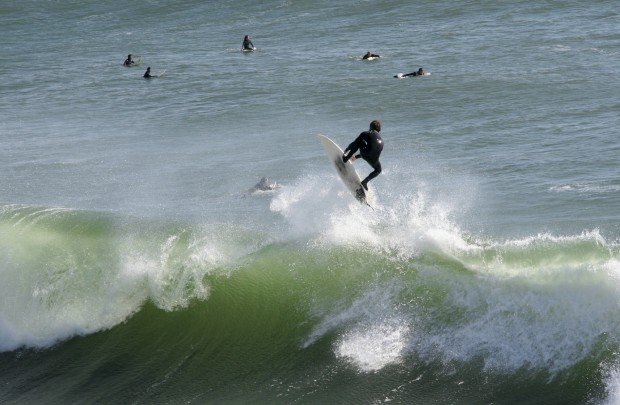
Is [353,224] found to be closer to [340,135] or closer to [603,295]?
[603,295]

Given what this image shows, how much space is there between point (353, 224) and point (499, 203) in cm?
538

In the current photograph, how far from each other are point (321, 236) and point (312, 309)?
76.6 inches

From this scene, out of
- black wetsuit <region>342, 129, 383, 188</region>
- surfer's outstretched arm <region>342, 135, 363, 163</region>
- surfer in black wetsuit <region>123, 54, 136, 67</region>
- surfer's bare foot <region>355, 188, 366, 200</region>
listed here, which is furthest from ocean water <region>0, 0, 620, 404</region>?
surfer in black wetsuit <region>123, 54, 136, 67</region>

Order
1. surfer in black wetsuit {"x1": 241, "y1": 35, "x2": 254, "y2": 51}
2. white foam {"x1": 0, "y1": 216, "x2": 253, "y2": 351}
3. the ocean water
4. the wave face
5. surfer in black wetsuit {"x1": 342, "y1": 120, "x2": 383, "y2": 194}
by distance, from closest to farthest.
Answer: the wave face → the ocean water → white foam {"x1": 0, "y1": 216, "x2": 253, "y2": 351} → surfer in black wetsuit {"x1": 342, "y1": 120, "x2": 383, "y2": 194} → surfer in black wetsuit {"x1": 241, "y1": 35, "x2": 254, "y2": 51}

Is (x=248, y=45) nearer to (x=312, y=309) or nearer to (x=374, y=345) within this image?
(x=312, y=309)

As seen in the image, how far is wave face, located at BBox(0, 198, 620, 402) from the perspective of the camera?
417 inches

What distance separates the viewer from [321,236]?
46.2 feet

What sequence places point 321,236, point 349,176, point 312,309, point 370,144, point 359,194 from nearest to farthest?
point 312,309, point 321,236, point 370,144, point 359,194, point 349,176

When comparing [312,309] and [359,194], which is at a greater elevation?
[359,194]

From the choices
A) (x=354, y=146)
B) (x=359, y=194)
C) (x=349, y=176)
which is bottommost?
(x=359, y=194)

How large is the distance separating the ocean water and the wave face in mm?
35

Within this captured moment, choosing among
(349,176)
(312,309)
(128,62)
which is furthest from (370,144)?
(128,62)

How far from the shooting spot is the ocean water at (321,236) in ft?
35.7

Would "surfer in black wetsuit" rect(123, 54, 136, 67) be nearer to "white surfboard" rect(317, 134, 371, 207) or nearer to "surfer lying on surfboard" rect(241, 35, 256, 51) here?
"surfer lying on surfboard" rect(241, 35, 256, 51)
